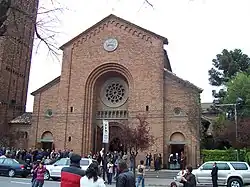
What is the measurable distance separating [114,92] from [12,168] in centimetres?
1652

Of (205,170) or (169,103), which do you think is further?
(169,103)

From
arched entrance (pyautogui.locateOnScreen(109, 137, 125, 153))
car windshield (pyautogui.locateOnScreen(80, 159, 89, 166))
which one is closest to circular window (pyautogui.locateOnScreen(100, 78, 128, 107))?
arched entrance (pyautogui.locateOnScreen(109, 137, 125, 153))

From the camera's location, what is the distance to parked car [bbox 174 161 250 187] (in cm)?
1958

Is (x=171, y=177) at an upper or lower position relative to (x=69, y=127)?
lower

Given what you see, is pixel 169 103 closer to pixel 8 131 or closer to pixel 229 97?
pixel 229 97

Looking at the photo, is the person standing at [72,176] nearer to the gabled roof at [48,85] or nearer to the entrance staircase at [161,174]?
the entrance staircase at [161,174]

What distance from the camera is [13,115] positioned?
42.2 metres

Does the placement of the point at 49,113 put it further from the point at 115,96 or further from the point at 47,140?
the point at 115,96

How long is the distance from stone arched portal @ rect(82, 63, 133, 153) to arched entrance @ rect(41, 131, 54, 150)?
3923 millimetres

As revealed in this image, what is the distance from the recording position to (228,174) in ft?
65.1

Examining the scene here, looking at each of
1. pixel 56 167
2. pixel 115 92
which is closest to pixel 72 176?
pixel 56 167

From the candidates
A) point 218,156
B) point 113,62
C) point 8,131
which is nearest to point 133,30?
point 113,62

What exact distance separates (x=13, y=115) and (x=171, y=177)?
23.4 metres

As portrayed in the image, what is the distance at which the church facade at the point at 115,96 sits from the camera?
1268 inches
